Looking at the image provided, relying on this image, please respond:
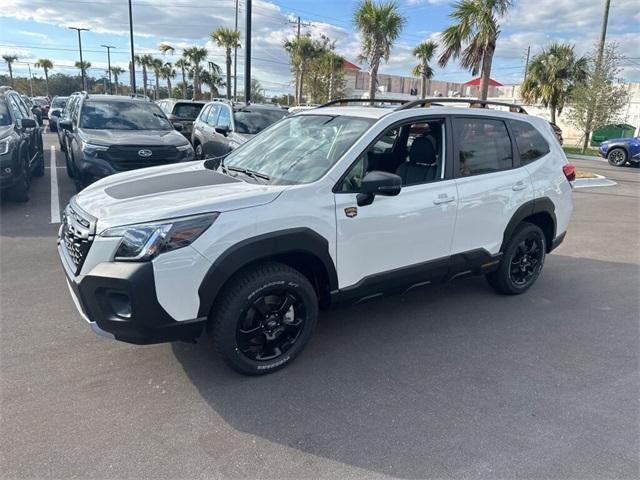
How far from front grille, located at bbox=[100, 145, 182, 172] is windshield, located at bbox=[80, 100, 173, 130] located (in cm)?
126

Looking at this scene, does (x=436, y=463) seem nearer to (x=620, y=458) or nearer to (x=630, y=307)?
(x=620, y=458)

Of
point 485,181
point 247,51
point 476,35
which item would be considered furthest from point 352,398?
point 476,35

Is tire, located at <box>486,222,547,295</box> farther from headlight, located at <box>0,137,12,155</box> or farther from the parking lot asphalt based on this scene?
headlight, located at <box>0,137,12,155</box>

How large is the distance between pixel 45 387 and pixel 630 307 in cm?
511

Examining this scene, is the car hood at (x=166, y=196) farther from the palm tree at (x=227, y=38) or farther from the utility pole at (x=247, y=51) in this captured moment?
the palm tree at (x=227, y=38)

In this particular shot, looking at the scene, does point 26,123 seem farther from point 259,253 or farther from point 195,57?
point 195,57

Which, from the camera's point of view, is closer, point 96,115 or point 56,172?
point 96,115

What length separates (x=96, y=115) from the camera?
862cm

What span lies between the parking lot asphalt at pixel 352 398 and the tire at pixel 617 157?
15.9 m

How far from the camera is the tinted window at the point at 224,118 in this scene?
10094 millimetres

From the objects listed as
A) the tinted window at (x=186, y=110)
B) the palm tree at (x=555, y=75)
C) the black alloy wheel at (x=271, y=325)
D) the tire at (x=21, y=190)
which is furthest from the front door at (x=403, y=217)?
the palm tree at (x=555, y=75)

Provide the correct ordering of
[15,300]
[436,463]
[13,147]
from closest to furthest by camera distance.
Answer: [436,463] → [15,300] → [13,147]

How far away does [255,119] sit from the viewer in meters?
10.1

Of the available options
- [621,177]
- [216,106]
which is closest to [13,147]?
[216,106]
